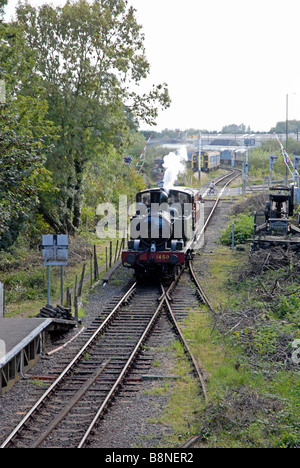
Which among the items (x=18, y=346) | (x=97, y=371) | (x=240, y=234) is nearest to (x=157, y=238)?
(x=97, y=371)

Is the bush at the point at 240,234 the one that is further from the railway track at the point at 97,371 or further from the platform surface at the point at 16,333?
the platform surface at the point at 16,333

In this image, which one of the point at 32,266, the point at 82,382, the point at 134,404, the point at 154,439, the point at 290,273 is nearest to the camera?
the point at 154,439

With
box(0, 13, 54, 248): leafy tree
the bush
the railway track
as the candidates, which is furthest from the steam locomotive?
the bush

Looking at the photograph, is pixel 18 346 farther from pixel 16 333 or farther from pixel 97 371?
pixel 97 371

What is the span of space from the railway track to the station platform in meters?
0.81

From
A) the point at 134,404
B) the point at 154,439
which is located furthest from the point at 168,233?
the point at 154,439

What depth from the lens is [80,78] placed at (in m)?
22.8

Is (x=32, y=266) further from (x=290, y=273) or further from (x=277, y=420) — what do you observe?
(x=277, y=420)

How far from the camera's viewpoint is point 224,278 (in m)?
18.1

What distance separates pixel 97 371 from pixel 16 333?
191 cm

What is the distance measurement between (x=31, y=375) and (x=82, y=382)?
1.07 meters

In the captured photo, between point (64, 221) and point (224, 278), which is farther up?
point (64, 221)

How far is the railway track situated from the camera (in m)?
7.58

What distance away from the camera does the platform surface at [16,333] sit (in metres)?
9.22
